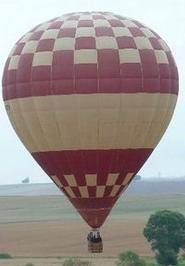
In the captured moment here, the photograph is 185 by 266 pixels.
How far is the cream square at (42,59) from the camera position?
1048 inches

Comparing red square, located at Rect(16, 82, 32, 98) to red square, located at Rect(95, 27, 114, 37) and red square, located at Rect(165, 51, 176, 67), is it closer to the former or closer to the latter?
red square, located at Rect(95, 27, 114, 37)

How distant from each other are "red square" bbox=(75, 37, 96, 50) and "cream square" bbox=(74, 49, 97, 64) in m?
0.17

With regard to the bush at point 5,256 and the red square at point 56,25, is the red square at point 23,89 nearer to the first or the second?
the red square at point 56,25

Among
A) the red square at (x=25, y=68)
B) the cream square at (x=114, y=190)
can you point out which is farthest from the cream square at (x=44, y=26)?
the cream square at (x=114, y=190)

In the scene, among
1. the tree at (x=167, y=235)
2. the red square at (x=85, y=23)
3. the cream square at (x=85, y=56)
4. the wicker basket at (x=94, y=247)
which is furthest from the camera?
the tree at (x=167, y=235)

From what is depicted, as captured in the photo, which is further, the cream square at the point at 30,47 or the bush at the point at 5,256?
the bush at the point at 5,256

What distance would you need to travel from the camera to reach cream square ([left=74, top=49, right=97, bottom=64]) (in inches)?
1036

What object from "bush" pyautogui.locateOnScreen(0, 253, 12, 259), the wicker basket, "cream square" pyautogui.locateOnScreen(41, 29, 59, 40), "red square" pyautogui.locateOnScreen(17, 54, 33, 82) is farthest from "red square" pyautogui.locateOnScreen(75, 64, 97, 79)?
"bush" pyautogui.locateOnScreen(0, 253, 12, 259)

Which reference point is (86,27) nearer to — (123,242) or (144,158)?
(144,158)

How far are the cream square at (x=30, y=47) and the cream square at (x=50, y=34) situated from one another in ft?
1.31

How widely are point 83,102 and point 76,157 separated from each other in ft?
7.20

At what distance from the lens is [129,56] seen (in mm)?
26750

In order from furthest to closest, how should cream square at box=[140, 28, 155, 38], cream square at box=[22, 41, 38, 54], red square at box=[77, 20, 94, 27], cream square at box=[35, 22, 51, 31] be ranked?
cream square at box=[140, 28, 155, 38] < cream square at box=[35, 22, 51, 31] < cream square at box=[22, 41, 38, 54] < red square at box=[77, 20, 94, 27]

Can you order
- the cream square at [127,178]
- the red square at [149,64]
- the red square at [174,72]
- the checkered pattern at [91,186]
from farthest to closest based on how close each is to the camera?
1. the red square at [174,72]
2. the cream square at [127,178]
3. the checkered pattern at [91,186]
4. the red square at [149,64]
